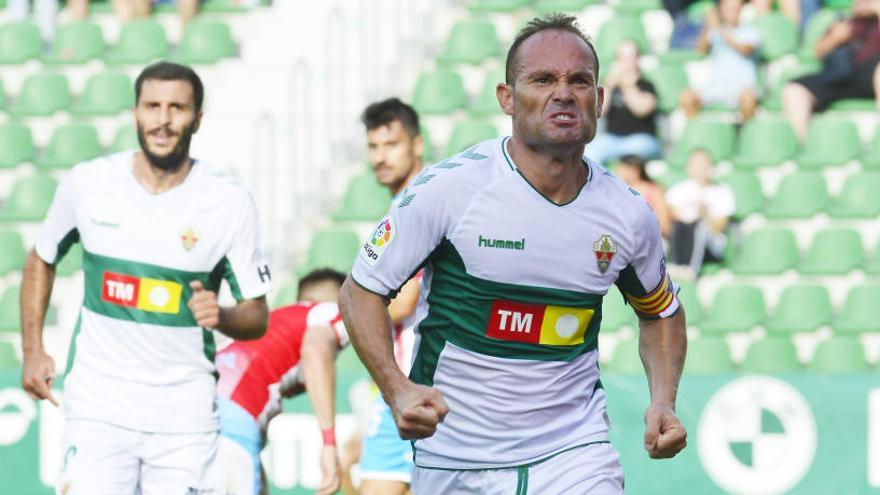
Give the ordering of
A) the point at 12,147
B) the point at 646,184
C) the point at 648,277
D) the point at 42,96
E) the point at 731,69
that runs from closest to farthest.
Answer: the point at 648,277
the point at 646,184
the point at 731,69
the point at 12,147
the point at 42,96

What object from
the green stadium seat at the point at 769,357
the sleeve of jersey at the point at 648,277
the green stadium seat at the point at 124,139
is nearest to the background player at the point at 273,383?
the sleeve of jersey at the point at 648,277

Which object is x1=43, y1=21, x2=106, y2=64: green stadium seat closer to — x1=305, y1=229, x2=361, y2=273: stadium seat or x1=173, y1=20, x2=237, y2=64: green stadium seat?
x1=173, y1=20, x2=237, y2=64: green stadium seat

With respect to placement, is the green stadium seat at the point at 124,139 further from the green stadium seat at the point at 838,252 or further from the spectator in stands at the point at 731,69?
the green stadium seat at the point at 838,252

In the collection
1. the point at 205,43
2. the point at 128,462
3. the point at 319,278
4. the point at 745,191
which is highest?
the point at 205,43

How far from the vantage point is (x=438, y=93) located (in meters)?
14.2

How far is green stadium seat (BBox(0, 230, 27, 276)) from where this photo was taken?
13.3 m

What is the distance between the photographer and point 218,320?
6406 mm

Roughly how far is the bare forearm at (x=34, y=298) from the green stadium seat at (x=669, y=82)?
7813mm

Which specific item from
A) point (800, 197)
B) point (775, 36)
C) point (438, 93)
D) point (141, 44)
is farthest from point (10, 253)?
point (775, 36)

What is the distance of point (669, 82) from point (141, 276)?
8053mm

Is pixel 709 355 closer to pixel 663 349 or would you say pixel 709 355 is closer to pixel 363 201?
pixel 363 201

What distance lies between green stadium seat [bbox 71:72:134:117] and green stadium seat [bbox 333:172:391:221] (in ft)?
7.86

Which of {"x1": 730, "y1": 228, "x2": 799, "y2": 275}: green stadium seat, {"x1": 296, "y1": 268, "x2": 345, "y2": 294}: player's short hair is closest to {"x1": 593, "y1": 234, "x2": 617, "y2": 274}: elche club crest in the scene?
{"x1": 296, "y1": 268, "x2": 345, "y2": 294}: player's short hair

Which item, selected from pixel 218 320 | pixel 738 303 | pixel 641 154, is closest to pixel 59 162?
pixel 641 154
